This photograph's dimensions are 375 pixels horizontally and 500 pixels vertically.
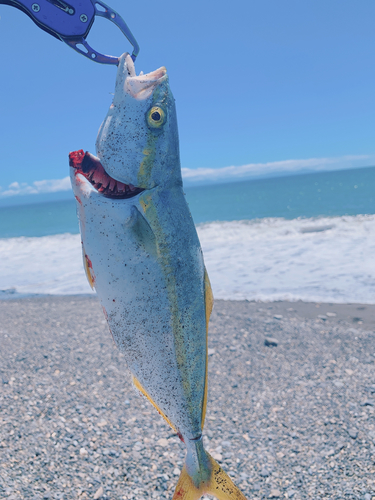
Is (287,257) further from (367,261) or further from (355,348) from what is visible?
(355,348)

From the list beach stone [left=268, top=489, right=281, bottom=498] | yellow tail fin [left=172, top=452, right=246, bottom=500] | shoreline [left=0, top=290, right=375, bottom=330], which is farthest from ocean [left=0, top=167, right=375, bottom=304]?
yellow tail fin [left=172, top=452, right=246, bottom=500]

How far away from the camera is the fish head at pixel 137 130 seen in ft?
5.11

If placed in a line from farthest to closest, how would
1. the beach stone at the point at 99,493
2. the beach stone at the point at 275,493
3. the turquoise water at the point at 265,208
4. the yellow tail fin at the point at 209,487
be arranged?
the turquoise water at the point at 265,208 < the beach stone at the point at 275,493 < the beach stone at the point at 99,493 < the yellow tail fin at the point at 209,487

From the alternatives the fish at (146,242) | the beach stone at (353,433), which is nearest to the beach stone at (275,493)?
the beach stone at (353,433)

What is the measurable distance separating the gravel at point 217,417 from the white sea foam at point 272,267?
235 cm

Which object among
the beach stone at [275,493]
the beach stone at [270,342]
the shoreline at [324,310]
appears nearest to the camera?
the beach stone at [275,493]

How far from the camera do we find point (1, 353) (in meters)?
5.55

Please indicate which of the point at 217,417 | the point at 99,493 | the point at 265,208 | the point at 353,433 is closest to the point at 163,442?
the point at 217,417

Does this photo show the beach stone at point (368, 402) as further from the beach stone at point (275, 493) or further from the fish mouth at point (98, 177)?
the fish mouth at point (98, 177)

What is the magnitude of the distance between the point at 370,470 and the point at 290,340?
2.79 m

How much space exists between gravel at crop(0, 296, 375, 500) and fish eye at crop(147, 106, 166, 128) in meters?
1.41

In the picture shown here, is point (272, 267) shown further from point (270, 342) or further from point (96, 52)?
point (96, 52)

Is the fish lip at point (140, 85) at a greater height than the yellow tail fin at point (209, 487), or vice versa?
the fish lip at point (140, 85)

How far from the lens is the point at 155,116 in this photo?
1.56 m
